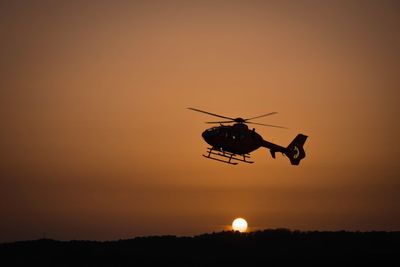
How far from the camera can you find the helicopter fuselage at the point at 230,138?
55.3 metres

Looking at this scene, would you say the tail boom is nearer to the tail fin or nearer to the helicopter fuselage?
the tail fin

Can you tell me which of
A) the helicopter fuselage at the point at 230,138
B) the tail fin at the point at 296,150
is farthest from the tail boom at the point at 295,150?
the helicopter fuselage at the point at 230,138

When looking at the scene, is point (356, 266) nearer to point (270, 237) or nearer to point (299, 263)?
point (299, 263)

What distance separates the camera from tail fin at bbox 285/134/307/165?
216 feet

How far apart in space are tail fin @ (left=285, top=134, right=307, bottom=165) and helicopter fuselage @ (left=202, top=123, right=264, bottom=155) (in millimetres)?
10111

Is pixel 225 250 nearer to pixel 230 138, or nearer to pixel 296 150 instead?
pixel 230 138

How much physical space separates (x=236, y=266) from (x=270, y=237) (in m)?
7.71

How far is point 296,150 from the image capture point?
6631 cm

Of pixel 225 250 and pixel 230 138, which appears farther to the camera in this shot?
pixel 230 138

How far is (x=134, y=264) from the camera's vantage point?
44312 millimetres

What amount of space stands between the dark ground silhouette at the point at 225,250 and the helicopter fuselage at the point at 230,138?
843 cm

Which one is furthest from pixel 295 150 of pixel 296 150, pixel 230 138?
pixel 230 138

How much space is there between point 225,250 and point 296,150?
897 inches

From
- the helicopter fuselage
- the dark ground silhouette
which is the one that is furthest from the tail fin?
the dark ground silhouette
